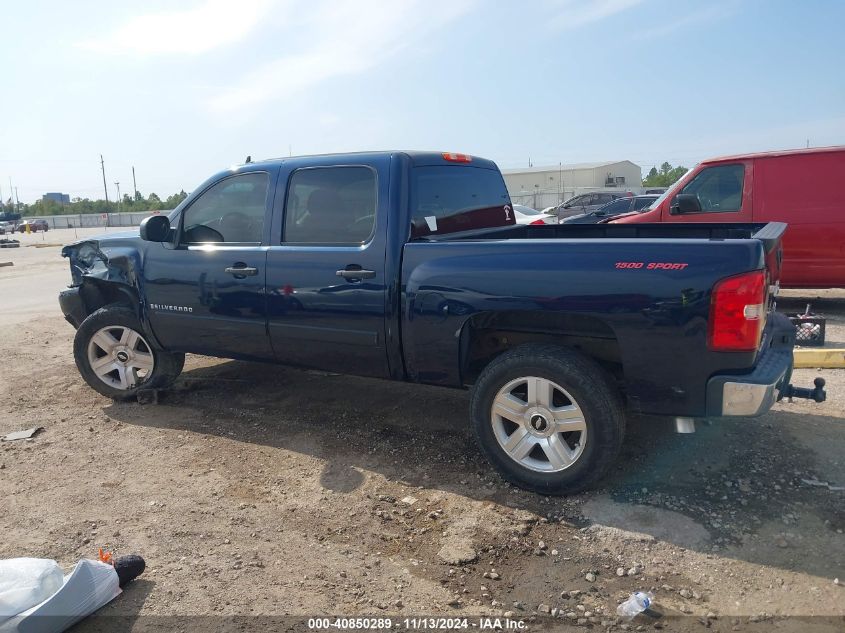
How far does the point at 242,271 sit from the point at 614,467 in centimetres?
274

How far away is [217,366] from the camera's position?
652cm

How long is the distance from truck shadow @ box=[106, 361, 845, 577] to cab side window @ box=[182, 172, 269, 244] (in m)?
1.38

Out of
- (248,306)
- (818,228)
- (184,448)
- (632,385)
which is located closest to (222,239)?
(248,306)

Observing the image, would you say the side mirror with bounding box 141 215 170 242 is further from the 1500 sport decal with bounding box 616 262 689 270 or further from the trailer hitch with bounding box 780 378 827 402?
the trailer hitch with bounding box 780 378 827 402

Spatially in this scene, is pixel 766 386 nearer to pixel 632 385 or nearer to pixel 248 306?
pixel 632 385

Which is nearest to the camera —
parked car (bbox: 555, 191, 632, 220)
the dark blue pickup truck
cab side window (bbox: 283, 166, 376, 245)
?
the dark blue pickup truck

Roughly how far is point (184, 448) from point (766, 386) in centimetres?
356

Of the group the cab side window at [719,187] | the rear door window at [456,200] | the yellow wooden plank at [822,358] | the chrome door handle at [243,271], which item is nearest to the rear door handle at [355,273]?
the rear door window at [456,200]

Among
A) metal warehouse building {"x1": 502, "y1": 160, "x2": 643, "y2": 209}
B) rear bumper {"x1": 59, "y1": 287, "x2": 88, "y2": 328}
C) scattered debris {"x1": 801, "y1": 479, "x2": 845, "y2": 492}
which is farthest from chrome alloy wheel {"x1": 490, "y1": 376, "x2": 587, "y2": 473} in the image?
metal warehouse building {"x1": 502, "y1": 160, "x2": 643, "y2": 209}

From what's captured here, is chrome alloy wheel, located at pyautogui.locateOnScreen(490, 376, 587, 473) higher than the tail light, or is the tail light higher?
the tail light

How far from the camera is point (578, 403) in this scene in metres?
3.42

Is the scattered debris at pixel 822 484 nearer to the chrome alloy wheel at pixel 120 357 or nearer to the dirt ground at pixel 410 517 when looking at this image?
the dirt ground at pixel 410 517

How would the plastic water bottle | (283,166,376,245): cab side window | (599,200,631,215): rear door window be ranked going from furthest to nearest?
(599,200,631,215): rear door window → (283,166,376,245): cab side window → the plastic water bottle

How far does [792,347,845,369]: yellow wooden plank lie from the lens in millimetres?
5383
